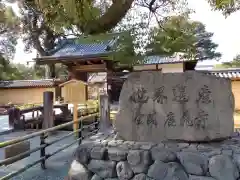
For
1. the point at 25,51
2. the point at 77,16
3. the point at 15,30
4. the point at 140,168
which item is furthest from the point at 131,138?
the point at 25,51

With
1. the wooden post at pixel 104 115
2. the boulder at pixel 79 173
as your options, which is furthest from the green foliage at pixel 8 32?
the boulder at pixel 79 173

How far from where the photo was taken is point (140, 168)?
11.6ft

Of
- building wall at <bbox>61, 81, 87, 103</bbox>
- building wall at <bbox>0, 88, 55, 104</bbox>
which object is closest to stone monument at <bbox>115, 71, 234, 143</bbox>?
building wall at <bbox>61, 81, 87, 103</bbox>

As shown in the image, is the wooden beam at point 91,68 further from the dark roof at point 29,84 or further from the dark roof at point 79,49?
the dark roof at point 29,84

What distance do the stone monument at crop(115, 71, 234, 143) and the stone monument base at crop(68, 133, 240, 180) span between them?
0.52 feet

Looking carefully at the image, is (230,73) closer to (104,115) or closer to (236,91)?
(236,91)

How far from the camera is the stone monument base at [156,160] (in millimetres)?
3217

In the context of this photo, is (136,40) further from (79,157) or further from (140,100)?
(79,157)

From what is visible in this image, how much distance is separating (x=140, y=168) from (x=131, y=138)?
55 cm

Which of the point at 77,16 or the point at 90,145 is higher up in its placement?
the point at 77,16

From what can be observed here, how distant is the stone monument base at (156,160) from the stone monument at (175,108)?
0.52ft

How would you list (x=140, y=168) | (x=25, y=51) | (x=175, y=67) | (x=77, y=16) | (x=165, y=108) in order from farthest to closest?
(x=25, y=51) < (x=175, y=67) < (x=77, y=16) < (x=165, y=108) < (x=140, y=168)

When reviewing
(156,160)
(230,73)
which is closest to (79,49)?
(230,73)

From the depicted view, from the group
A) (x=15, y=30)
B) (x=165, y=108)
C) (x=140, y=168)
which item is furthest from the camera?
(x=15, y=30)
